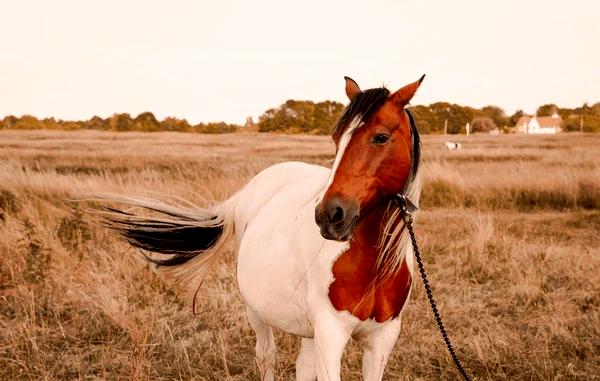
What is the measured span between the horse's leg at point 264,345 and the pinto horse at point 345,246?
1 cm

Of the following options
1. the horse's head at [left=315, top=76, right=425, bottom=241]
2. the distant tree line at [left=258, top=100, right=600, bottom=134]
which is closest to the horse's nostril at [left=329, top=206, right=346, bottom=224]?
the horse's head at [left=315, top=76, right=425, bottom=241]

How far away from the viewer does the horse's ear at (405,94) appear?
6.84 ft

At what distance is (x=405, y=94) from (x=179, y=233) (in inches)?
83.0

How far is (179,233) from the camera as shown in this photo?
144 inches

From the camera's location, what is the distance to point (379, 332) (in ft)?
7.76

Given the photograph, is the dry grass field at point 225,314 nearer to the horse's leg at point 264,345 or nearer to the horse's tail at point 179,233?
the horse's leg at point 264,345

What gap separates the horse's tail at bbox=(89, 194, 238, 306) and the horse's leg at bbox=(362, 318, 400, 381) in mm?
1494

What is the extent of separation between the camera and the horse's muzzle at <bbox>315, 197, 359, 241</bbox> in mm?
1920

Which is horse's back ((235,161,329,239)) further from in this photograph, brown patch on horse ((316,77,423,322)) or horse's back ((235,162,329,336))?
brown patch on horse ((316,77,423,322))

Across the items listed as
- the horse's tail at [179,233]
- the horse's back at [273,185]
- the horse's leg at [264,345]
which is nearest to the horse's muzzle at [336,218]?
the horse's back at [273,185]

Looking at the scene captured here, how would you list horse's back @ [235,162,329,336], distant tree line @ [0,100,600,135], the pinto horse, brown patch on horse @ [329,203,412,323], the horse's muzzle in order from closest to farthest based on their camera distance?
the horse's muzzle
the pinto horse
brown patch on horse @ [329,203,412,323]
horse's back @ [235,162,329,336]
distant tree line @ [0,100,600,135]

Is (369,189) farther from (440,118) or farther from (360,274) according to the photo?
(440,118)

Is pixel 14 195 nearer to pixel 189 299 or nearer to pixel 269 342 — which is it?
pixel 189 299

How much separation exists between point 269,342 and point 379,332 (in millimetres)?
1089
